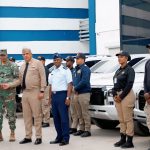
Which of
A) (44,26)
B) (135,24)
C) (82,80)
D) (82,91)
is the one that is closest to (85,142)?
(82,91)

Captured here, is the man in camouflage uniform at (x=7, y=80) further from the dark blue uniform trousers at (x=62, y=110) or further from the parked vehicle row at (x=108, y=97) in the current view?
the parked vehicle row at (x=108, y=97)

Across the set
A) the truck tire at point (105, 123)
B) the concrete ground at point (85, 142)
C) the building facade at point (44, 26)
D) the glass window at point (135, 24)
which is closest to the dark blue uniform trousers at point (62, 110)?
the concrete ground at point (85, 142)

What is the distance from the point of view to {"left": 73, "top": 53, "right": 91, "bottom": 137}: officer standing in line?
9.30 m

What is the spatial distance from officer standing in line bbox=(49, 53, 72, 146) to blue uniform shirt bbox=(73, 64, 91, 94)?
2.55 ft

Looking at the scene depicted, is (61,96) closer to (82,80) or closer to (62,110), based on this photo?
(62,110)

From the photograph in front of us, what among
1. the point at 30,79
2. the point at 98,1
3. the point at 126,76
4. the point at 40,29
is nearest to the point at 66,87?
the point at 30,79

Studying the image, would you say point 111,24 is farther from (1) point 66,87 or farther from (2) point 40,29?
(1) point 66,87

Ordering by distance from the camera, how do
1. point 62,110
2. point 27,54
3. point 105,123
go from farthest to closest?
point 105,123 → point 27,54 → point 62,110

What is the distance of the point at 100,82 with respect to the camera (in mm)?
9555

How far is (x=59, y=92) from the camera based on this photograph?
27.7 feet

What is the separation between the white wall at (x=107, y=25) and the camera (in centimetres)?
2188

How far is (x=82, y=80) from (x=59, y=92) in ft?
3.11

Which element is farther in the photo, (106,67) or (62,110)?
(106,67)

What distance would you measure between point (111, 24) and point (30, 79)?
14042mm
